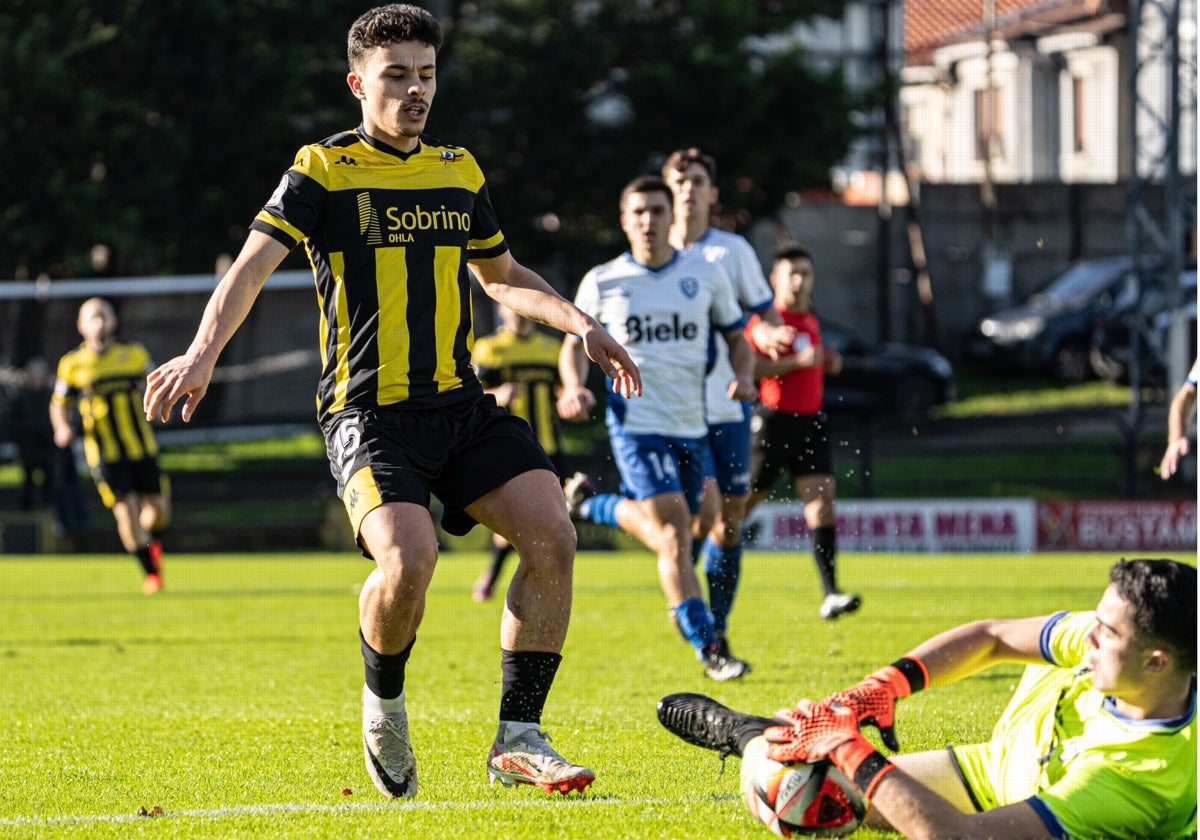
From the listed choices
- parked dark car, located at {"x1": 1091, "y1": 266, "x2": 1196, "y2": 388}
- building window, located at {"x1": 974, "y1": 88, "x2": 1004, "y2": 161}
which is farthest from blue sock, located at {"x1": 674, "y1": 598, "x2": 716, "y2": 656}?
building window, located at {"x1": 974, "y1": 88, "x2": 1004, "y2": 161}

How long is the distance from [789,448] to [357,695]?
3814mm

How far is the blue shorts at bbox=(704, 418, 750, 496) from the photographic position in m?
9.60

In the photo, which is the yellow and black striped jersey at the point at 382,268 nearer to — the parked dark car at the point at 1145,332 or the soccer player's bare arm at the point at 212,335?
the soccer player's bare arm at the point at 212,335

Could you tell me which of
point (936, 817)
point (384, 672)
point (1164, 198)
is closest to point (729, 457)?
point (384, 672)

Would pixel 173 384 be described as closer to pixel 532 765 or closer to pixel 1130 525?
pixel 532 765

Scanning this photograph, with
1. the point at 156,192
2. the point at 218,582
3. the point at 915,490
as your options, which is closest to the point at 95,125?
the point at 156,192

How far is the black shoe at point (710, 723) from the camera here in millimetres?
4895

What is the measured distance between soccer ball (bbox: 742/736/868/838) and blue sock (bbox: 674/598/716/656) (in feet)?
12.3

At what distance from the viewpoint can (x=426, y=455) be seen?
5.56 meters

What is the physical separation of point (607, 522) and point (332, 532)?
11.4 m

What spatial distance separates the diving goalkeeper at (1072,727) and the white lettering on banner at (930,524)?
14494 millimetres

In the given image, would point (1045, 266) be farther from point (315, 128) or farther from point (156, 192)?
point (156, 192)

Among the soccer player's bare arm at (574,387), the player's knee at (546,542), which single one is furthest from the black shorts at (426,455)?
the soccer player's bare arm at (574,387)

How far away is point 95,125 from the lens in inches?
911
